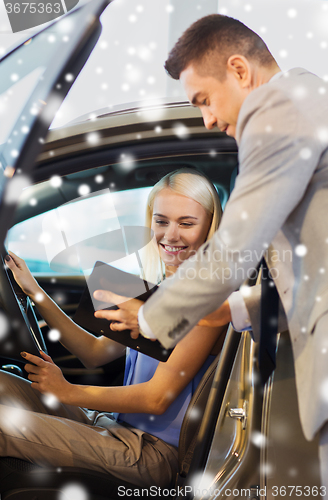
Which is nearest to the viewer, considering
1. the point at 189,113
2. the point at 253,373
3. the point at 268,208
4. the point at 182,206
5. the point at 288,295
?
the point at 268,208

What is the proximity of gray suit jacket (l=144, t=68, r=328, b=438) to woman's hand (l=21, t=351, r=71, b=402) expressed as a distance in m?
0.66

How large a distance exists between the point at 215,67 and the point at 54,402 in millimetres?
1083

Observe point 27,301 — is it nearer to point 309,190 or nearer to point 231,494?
point 231,494

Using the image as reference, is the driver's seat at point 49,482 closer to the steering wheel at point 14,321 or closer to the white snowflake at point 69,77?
the steering wheel at point 14,321

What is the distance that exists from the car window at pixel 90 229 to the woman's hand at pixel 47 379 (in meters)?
0.38

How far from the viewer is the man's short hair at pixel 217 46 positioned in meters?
0.87

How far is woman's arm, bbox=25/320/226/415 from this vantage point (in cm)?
123

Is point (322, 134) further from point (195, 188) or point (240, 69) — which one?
point (195, 188)

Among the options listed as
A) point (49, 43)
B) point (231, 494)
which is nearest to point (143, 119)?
point (49, 43)

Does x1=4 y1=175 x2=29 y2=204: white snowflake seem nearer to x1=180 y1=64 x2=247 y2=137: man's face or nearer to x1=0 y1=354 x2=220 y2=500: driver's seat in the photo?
x1=180 y1=64 x2=247 y2=137: man's face

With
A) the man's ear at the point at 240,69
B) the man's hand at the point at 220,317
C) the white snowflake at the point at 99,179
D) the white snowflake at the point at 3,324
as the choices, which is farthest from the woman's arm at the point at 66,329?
the man's ear at the point at 240,69

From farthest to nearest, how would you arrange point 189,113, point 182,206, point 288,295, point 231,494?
point 182,206 → point 189,113 → point 231,494 → point 288,295

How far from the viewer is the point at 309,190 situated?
0.77 meters

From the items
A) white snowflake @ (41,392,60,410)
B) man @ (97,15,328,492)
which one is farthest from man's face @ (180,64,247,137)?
white snowflake @ (41,392,60,410)
